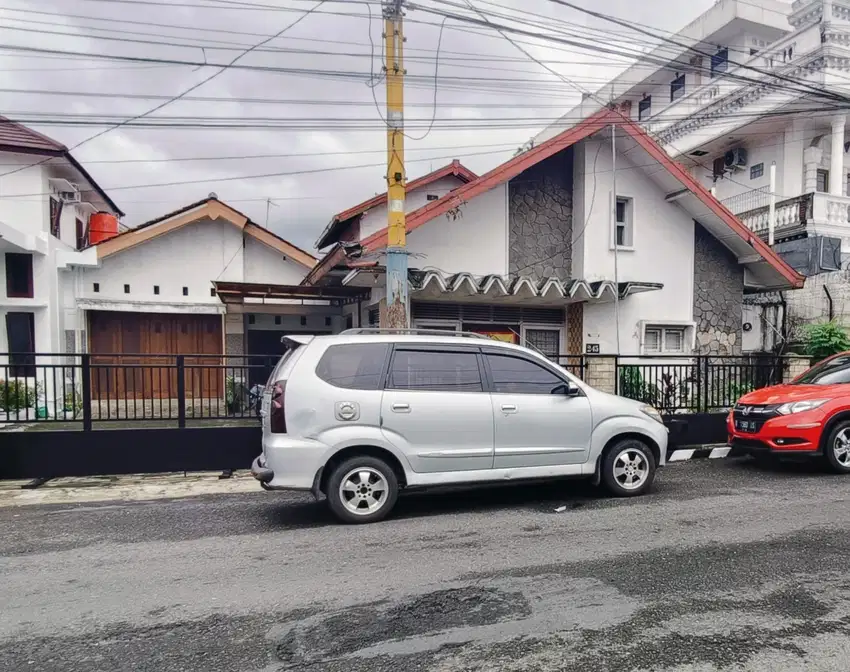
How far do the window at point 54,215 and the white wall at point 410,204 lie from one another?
338 inches

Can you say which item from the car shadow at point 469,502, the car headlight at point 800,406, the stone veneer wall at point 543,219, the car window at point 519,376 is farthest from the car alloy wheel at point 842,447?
the stone veneer wall at point 543,219

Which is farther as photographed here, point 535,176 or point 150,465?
point 535,176

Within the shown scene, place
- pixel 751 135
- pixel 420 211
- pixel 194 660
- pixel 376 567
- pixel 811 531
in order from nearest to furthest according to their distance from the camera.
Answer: pixel 194 660
pixel 376 567
pixel 811 531
pixel 420 211
pixel 751 135

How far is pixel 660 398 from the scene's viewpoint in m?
9.98

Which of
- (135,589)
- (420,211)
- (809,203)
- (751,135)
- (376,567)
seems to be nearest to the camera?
(135,589)

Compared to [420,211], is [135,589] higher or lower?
lower

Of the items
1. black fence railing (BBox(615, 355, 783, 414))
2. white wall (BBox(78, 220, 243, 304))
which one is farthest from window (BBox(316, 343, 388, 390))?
white wall (BBox(78, 220, 243, 304))

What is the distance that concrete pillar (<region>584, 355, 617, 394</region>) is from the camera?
32.2 feet

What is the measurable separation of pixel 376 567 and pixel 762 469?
6.07 m

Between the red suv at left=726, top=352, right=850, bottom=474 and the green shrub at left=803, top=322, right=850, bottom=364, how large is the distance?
16.5ft

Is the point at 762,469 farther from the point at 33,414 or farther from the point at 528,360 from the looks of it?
the point at 33,414

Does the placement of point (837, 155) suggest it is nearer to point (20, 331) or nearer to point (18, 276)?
point (18, 276)

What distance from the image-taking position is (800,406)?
7.41 meters

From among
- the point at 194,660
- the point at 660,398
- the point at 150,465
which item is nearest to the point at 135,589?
the point at 194,660
